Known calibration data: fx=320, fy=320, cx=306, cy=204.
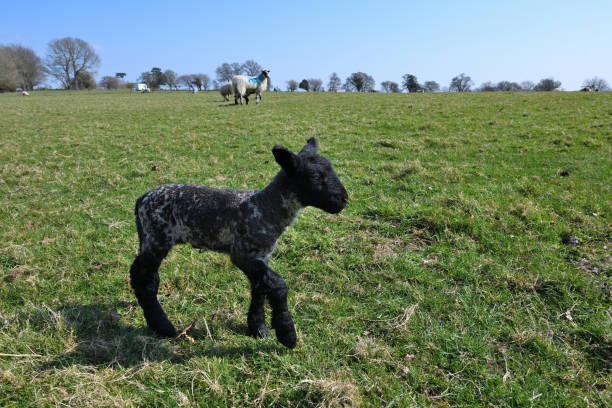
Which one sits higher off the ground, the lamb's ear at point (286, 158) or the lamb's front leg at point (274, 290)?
the lamb's ear at point (286, 158)

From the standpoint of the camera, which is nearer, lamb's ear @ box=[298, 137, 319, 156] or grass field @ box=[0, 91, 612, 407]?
grass field @ box=[0, 91, 612, 407]

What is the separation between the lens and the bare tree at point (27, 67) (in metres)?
90.2

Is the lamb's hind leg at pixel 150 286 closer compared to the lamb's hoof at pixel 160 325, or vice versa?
the lamb's hind leg at pixel 150 286

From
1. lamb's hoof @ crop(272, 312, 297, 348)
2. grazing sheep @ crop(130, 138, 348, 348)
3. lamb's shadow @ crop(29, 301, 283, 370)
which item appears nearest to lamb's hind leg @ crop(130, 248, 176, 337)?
grazing sheep @ crop(130, 138, 348, 348)

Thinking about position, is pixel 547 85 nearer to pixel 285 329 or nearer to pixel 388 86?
pixel 388 86

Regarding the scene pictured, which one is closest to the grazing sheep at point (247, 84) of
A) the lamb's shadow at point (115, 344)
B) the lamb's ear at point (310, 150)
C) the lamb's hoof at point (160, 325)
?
the lamb's ear at point (310, 150)

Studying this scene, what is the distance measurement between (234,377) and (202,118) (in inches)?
772

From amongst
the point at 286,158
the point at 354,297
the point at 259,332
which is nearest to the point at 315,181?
the point at 286,158

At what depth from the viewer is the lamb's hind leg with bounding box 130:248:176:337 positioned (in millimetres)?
3619

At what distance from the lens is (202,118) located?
2048 cm

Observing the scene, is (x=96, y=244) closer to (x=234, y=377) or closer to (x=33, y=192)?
(x=234, y=377)

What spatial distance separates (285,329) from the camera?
131 inches

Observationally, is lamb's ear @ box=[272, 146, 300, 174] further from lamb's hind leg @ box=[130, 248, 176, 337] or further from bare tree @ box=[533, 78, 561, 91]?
bare tree @ box=[533, 78, 561, 91]

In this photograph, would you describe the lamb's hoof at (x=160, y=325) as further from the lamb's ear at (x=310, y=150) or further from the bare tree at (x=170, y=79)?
the bare tree at (x=170, y=79)
